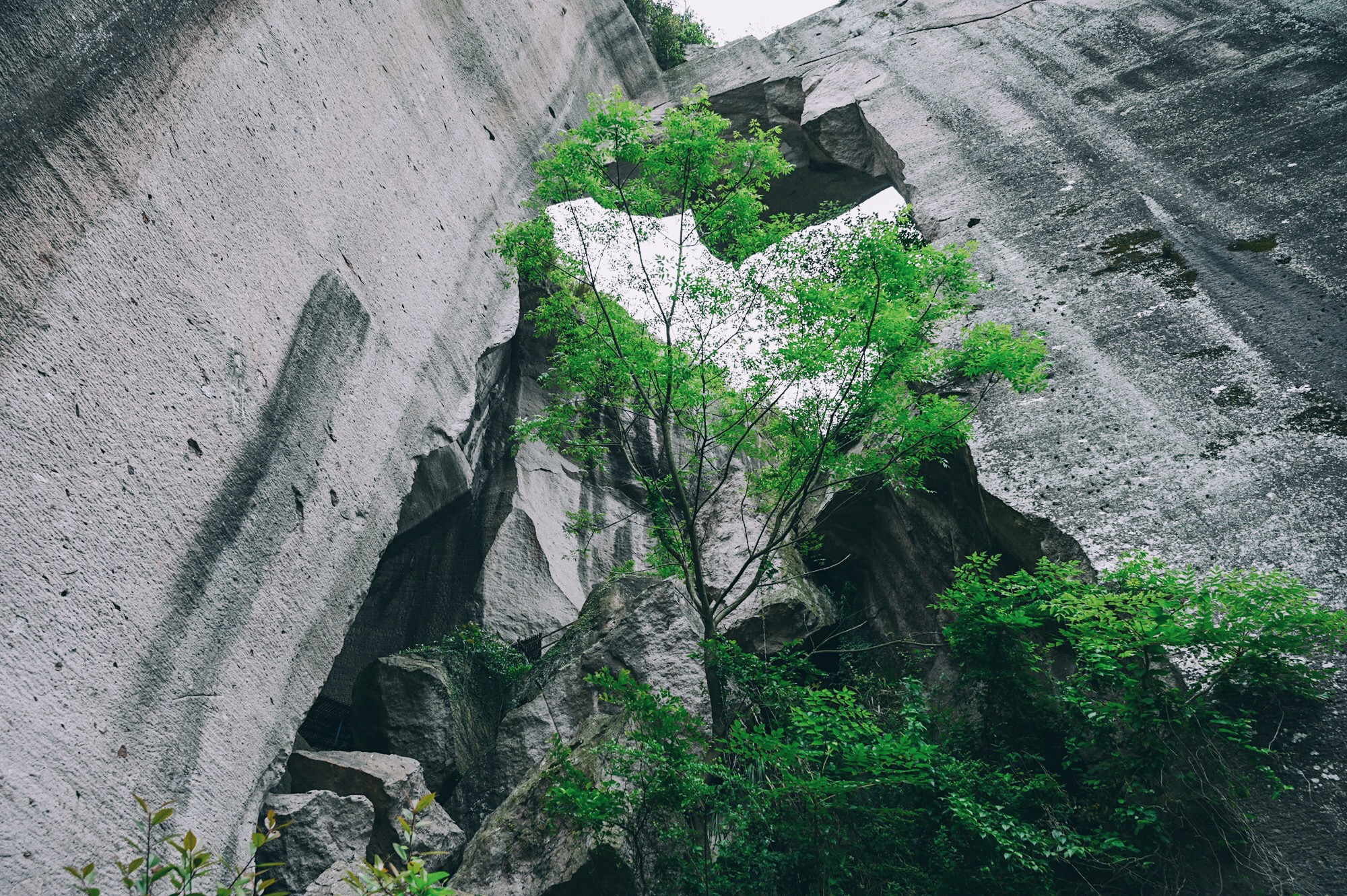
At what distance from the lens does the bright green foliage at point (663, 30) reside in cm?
1565

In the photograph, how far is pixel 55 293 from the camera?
404 centimetres

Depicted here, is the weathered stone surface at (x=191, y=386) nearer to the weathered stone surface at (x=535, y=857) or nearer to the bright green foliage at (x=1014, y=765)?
the weathered stone surface at (x=535, y=857)

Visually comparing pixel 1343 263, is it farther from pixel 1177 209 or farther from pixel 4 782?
pixel 4 782

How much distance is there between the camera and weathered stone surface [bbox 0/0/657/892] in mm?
3814

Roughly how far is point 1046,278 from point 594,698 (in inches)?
240

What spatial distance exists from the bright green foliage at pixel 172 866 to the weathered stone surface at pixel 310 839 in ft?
0.46

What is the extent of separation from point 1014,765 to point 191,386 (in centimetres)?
576

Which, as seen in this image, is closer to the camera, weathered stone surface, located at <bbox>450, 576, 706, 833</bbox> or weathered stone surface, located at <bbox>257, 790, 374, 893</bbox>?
weathered stone surface, located at <bbox>257, 790, 374, 893</bbox>

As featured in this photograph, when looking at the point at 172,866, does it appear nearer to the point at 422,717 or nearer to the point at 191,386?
the point at 191,386

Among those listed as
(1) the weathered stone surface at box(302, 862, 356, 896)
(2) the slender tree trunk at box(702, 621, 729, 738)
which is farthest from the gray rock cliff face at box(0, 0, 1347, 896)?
(2) the slender tree trunk at box(702, 621, 729, 738)

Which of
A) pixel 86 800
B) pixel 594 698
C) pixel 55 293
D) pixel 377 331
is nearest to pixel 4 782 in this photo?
pixel 86 800

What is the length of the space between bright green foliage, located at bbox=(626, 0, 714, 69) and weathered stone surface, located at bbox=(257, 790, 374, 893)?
1440 centimetres

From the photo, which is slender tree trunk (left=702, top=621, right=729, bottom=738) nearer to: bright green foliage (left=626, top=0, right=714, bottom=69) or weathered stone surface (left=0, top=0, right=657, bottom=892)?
weathered stone surface (left=0, top=0, right=657, bottom=892)

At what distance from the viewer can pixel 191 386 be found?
15.5ft
